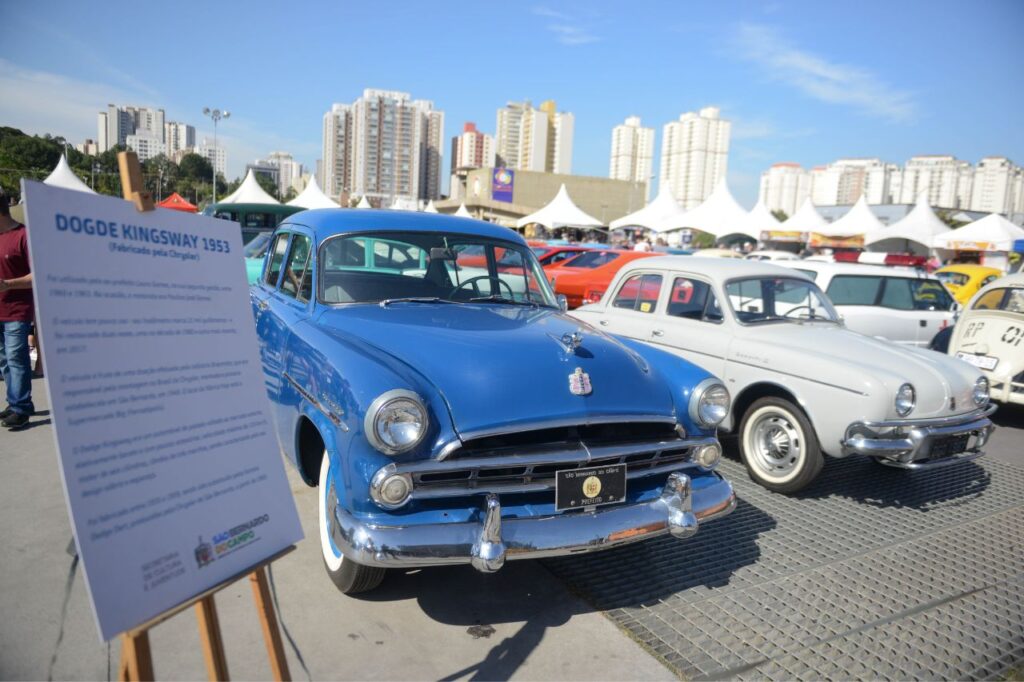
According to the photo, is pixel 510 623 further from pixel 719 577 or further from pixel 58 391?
pixel 58 391

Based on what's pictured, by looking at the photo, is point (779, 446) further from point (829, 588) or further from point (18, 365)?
point (18, 365)

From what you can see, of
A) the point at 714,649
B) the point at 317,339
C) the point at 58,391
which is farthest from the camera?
the point at 317,339

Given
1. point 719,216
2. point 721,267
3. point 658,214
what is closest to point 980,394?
point 721,267

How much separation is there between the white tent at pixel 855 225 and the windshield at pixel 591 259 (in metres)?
14.8

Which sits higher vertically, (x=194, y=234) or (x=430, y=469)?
(x=194, y=234)

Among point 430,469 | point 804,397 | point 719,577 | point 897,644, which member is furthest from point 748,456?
point 430,469

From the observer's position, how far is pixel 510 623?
3074 millimetres

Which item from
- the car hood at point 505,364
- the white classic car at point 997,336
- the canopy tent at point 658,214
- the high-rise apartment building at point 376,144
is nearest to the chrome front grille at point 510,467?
the car hood at point 505,364

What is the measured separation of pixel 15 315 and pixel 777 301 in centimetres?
637

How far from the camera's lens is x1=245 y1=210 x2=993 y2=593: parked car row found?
2738mm

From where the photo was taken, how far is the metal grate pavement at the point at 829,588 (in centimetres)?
294

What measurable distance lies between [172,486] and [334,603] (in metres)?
1.60

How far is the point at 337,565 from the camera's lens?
10.5 ft

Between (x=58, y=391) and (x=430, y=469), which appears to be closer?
(x=58, y=391)
